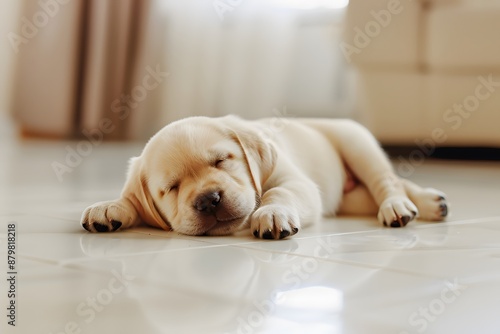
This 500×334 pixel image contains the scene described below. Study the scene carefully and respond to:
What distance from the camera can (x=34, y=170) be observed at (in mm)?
3447

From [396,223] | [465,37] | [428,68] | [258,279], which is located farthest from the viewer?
[428,68]

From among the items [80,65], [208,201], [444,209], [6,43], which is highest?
[208,201]

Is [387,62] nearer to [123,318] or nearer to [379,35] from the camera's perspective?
[379,35]

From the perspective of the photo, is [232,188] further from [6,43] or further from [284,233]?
[6,43]

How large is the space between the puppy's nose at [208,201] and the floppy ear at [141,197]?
7.4 inches

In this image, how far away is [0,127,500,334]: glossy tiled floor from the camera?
0.95m

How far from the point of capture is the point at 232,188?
1.64 meters

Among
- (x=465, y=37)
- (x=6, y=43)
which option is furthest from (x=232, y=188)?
(x=6, y=43)

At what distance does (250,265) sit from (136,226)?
0.59 meters

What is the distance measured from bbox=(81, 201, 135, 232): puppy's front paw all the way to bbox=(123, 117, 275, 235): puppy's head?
5 centimetres

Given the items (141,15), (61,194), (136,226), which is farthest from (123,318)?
(141,15)

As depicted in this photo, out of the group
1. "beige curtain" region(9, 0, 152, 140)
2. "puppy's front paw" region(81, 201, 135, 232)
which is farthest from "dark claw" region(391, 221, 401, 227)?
"beige curtain" region(9, 0, 152, 140)

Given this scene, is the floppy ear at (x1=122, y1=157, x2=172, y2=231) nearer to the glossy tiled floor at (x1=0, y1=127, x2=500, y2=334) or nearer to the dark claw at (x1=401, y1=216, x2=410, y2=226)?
the glossy tiled floor at (x1=0, y1=127, x2=500, y2=334)

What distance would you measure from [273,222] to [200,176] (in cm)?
20
